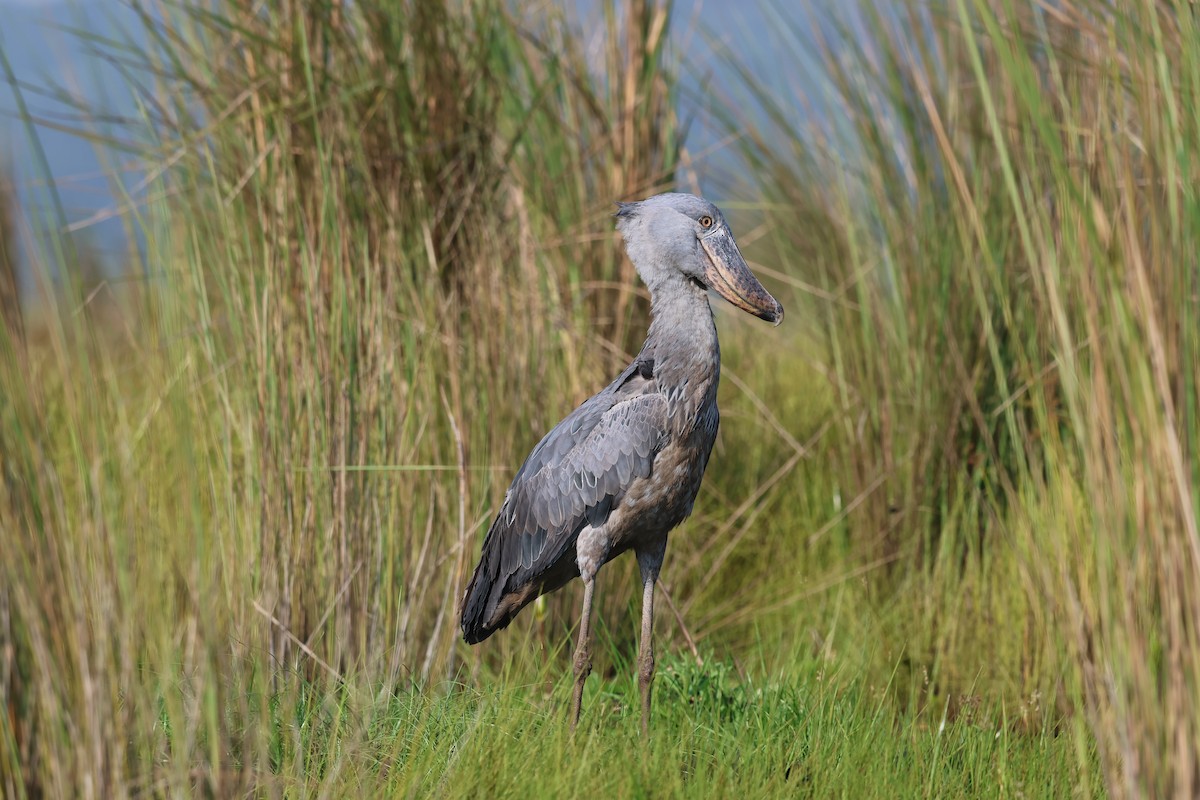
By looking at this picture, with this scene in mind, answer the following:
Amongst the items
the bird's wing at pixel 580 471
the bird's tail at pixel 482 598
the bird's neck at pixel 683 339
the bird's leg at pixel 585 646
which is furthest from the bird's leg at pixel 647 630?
the bird's neck at pixel 683 339

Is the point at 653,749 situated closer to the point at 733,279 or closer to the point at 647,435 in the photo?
the point at 647,435

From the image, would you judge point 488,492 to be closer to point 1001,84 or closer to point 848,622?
point 848,622

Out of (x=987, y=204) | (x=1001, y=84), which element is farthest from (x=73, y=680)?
(x=1001, y=84)

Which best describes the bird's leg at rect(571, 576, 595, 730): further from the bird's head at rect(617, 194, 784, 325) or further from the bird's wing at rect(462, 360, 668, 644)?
the bird's head at rect(617, 194, 784, 325)

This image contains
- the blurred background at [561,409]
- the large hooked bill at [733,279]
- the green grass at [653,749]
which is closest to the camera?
the blurred background at [561,409]

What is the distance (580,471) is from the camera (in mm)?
3217

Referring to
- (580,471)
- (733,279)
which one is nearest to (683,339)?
(733,279)

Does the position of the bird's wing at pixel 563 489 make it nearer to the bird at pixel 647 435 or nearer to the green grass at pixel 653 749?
the bird at pixel 647 435

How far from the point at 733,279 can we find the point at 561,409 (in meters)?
1.30

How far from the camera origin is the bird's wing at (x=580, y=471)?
124 inches

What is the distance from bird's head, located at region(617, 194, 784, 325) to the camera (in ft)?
10.1

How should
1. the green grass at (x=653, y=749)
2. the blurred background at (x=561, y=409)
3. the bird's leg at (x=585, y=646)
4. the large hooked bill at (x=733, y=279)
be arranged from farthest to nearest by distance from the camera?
the bird's leg at (x=585, y=646) < the large hooked bill at (x=733, y=279) < the green grass at (x=653, y=749) < the blurred background at (x=561, y=409)

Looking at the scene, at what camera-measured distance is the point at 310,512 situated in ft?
10.9

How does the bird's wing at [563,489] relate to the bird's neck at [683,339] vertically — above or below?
below
